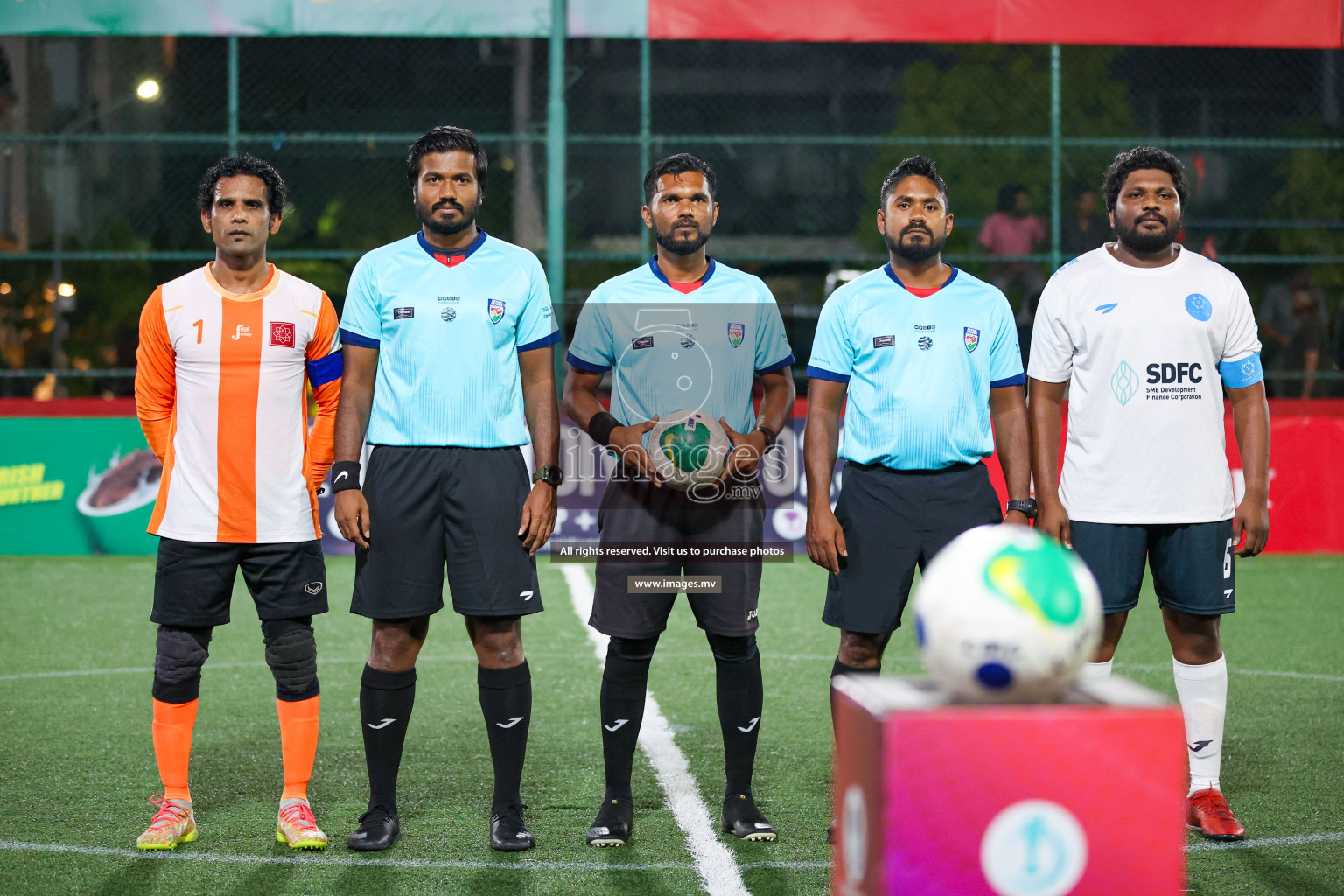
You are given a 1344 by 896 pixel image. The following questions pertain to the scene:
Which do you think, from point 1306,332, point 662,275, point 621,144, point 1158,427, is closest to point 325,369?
point 662,275

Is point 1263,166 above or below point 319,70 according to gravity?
below

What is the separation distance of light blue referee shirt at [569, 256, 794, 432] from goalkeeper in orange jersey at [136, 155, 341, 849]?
0.92 meters

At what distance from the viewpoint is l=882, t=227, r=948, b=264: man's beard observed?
427 centimetres

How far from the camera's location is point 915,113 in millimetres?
24797

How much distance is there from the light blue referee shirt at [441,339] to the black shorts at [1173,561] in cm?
186

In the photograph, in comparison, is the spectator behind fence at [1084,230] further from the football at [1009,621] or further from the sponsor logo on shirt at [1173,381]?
the football at [1009,621]

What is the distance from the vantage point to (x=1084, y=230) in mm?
16172

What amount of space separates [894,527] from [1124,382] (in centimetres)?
86

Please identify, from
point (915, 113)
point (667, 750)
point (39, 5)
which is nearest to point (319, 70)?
point (915, 113)

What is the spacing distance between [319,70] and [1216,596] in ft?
77.4

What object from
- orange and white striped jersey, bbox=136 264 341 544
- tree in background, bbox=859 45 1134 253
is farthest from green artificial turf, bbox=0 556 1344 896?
A: tree in background, bbox=859 45 1134 253

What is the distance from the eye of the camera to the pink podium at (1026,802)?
2410 mm

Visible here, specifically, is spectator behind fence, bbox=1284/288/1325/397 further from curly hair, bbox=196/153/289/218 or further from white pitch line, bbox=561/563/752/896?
curly hair, bbox=196/153/289/218

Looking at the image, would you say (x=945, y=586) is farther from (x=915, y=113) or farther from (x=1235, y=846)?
(x=915, y=113)
